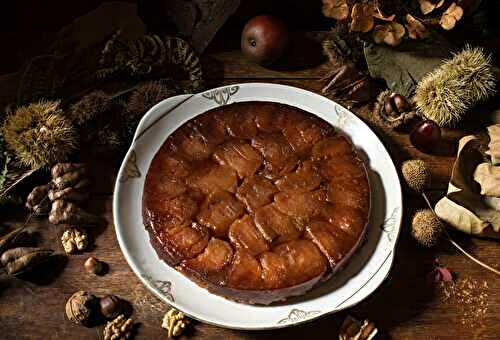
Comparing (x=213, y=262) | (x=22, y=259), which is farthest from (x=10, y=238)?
(x=213, y=262)

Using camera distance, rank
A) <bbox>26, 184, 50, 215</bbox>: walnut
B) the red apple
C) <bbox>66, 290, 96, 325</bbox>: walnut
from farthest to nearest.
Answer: the red apple → <bbox>26, 184, 50, 215</bbox>: walnut → <bbox>66, 290, 96, 325</bbox>: walnut

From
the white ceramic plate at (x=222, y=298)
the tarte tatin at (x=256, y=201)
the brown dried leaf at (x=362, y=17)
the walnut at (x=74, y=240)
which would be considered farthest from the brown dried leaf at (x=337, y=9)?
the walnut at (x=74, y=240)

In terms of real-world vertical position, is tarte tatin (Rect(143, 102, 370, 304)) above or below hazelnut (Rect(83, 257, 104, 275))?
above

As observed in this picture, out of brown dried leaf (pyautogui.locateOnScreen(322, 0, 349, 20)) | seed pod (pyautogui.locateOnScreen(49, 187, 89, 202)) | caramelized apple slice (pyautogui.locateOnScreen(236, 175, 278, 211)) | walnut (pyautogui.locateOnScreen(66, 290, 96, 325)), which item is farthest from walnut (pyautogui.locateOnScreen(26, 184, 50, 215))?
brown dried leaf (pyautogui.locateOnScreen(322, 0, 349, 20))

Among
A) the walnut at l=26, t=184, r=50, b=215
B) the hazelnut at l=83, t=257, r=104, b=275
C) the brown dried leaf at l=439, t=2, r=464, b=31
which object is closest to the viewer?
the hazelnut at l=83, t=257, r=104, b=275

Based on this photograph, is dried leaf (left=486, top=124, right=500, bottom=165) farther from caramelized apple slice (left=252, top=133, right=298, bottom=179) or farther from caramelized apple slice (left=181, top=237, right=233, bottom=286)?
caramelized apple slice (left=181, top=237, right=233, bottom=286)

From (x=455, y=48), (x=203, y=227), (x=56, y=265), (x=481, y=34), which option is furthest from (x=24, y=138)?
(x=481, y=34)

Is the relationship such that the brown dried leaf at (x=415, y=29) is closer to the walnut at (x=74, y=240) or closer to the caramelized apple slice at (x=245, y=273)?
the caramelized apple slice at (x=245, y=273)

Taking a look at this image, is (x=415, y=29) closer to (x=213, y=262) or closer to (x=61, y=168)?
(x=213, y=262)
